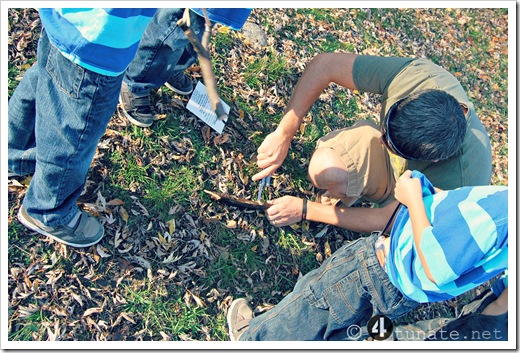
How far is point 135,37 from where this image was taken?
183 cm

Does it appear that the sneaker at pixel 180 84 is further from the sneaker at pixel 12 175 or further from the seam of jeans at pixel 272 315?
the seam of jeans at pixel 272 315

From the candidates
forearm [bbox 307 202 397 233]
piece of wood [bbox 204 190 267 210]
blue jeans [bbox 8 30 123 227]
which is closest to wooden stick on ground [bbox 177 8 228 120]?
blue jeans [bbox 8 30 123 227]

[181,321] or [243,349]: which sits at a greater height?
[243,349]

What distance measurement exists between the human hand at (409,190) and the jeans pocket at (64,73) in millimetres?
1840

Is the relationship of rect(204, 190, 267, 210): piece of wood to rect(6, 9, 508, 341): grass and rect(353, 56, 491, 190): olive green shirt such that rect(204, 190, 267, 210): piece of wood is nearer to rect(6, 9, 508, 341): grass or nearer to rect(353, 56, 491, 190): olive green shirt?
rect(6, 9, 508, 341): grass

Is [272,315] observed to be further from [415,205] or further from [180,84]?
[180,84]

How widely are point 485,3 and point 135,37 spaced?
3988mm

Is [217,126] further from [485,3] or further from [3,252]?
[485,3]

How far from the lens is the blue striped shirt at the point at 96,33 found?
1686mm

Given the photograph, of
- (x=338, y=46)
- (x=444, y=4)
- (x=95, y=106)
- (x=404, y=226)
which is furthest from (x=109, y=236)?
(x=444, y=4)

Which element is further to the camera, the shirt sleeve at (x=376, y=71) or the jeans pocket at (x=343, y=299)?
the shirt sleeve at (x=376, y=71)

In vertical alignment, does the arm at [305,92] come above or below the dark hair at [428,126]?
below

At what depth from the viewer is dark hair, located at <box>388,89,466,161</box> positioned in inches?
100

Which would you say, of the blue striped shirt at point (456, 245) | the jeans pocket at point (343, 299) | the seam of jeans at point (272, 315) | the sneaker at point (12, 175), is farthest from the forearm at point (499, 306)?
the sneaker at point (12, 175)
